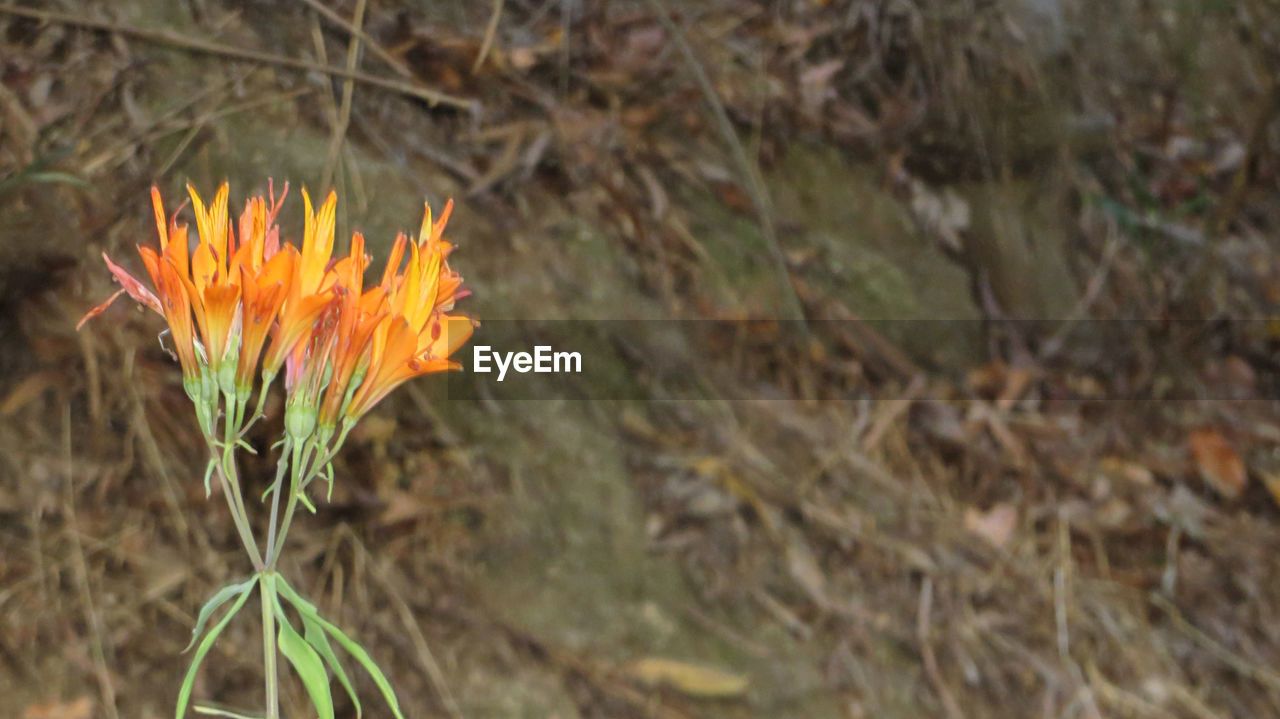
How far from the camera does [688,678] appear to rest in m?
1.07

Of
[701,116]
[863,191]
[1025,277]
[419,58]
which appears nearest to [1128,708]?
[1025,277]

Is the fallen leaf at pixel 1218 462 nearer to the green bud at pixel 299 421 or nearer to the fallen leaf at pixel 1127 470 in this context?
the fallen leaf at pixel 1127 470

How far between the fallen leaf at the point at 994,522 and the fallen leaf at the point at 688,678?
16.8 inches

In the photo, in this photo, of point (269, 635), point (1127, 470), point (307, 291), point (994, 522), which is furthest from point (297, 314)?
point (1127, 470)

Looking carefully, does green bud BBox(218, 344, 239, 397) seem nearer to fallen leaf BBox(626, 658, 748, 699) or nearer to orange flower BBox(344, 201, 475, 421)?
orange flower BBox(344, 201, 475, 421)

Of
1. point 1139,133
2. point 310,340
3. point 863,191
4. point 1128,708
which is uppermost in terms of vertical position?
point 1139,133

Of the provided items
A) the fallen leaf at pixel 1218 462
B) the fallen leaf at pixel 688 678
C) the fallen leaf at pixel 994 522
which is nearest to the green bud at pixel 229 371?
A: the fallen leaf at pixel 688 678

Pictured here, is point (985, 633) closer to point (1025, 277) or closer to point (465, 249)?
point (1025, 277)

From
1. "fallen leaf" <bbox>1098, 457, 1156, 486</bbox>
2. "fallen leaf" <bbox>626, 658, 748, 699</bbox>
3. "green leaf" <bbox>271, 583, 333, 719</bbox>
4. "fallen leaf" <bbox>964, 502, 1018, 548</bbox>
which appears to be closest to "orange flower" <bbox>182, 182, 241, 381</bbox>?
"green leaf" <bbox>271, 583, 333, 719</bbox>

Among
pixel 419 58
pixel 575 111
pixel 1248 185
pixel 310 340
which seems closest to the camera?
pixel 310 340

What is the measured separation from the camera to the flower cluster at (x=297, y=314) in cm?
47

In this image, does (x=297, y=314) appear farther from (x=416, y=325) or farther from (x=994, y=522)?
(x=994, y=522)

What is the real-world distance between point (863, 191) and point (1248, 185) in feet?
2.43

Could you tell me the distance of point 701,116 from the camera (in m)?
1.40
